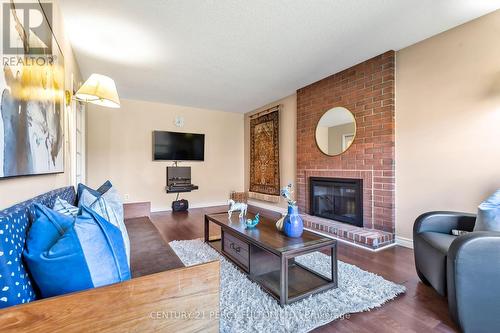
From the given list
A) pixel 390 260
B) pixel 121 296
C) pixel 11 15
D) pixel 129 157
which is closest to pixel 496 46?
pixel 390 260

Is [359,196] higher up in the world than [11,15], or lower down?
lower down

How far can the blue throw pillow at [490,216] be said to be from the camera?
4.99ft

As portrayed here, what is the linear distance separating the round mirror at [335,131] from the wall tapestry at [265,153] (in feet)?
4.08

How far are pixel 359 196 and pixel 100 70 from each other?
13.3ft

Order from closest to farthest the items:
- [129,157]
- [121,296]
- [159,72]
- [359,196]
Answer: [121,296]
[359,196]
[159,72]
[129,157]

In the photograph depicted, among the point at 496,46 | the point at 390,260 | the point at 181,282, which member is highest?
the point at 496,46

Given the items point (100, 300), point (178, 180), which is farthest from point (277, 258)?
point (178, 180)

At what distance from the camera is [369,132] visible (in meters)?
3.11

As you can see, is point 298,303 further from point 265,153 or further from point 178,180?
point 178,180

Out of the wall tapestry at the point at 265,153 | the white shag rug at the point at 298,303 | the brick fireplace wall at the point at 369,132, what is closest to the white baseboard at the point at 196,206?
the wall tapestry at the point at 265,153

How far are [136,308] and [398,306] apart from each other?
1687 mm

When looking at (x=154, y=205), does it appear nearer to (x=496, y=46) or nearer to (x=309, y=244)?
(x=309, y=244)

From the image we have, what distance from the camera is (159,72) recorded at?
342 cm

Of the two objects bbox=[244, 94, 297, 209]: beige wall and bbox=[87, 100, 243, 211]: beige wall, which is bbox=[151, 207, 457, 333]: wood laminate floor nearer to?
Answer: bbox=[244, 94, 297, 209]: beige wall
